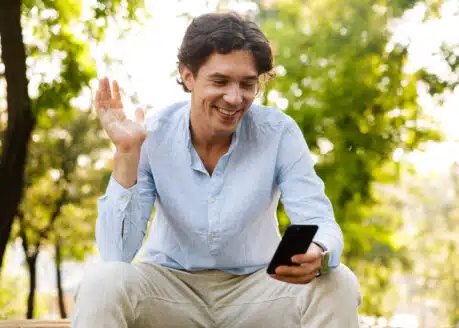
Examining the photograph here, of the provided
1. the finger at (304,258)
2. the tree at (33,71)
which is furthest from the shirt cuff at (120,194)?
the tree at (33,71)

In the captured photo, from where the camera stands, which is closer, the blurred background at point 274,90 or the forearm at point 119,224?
the forearm at point 119,224

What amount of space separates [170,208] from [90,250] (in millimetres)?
19517

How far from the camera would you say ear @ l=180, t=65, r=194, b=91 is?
357 cm

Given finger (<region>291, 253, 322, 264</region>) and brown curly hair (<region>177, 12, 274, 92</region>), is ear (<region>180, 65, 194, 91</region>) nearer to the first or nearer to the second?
brown curly hair (<region>177, 12, 274, 92</region>)

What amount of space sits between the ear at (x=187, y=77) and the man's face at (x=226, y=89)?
131 mm

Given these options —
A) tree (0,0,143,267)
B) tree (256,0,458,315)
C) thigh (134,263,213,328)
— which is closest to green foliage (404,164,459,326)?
tree (256,0,458,315)

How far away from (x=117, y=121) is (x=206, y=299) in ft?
2.77

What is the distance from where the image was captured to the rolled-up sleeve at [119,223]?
3105 millimetres

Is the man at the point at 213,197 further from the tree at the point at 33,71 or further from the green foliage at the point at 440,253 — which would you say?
the green foliage at the point at 440,253

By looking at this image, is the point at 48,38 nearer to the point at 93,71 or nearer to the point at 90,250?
the point at 93,71

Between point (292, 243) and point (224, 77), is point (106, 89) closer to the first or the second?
point (224, 77)

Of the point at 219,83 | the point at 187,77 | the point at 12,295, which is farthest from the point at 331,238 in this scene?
the point at 12,295

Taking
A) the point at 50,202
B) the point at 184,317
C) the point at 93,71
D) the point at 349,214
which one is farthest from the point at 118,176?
the point at 50,202

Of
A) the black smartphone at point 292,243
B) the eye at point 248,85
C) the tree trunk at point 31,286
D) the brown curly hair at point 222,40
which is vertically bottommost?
the tree trunk at point 31,286
